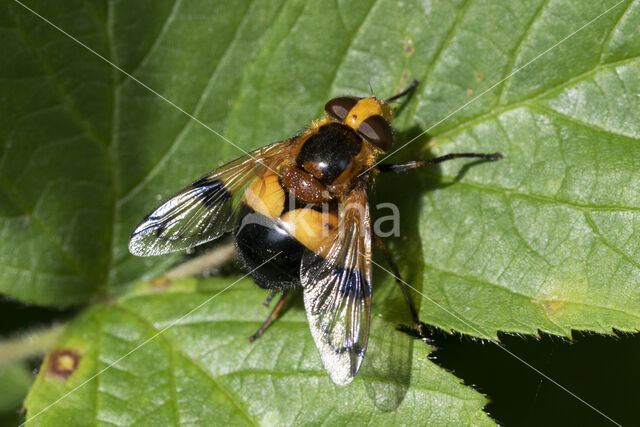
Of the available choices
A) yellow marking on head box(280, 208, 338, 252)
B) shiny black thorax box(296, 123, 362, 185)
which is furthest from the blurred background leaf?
yellow marking on head box(280, 208, 338, 252)

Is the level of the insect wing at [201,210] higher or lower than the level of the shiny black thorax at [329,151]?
lower

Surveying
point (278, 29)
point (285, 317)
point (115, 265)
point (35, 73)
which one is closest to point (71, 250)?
point (115, 265)

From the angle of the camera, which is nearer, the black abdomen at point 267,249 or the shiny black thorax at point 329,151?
the black abdomen at point 267,249

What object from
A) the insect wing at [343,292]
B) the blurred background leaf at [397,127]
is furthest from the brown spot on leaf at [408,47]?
the insect wing at [343,292]

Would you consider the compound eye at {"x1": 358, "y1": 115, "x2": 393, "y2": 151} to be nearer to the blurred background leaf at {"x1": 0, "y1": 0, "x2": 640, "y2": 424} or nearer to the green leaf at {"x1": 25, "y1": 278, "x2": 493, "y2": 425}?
the blurred background leaf at {"x1": 0, "y1": 0, "x2": 640, "y2": 424}

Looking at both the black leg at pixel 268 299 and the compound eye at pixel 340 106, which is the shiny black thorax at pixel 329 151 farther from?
the black leg at pixel 268 299

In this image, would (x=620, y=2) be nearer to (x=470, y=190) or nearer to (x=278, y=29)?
(x=470, y=190)
